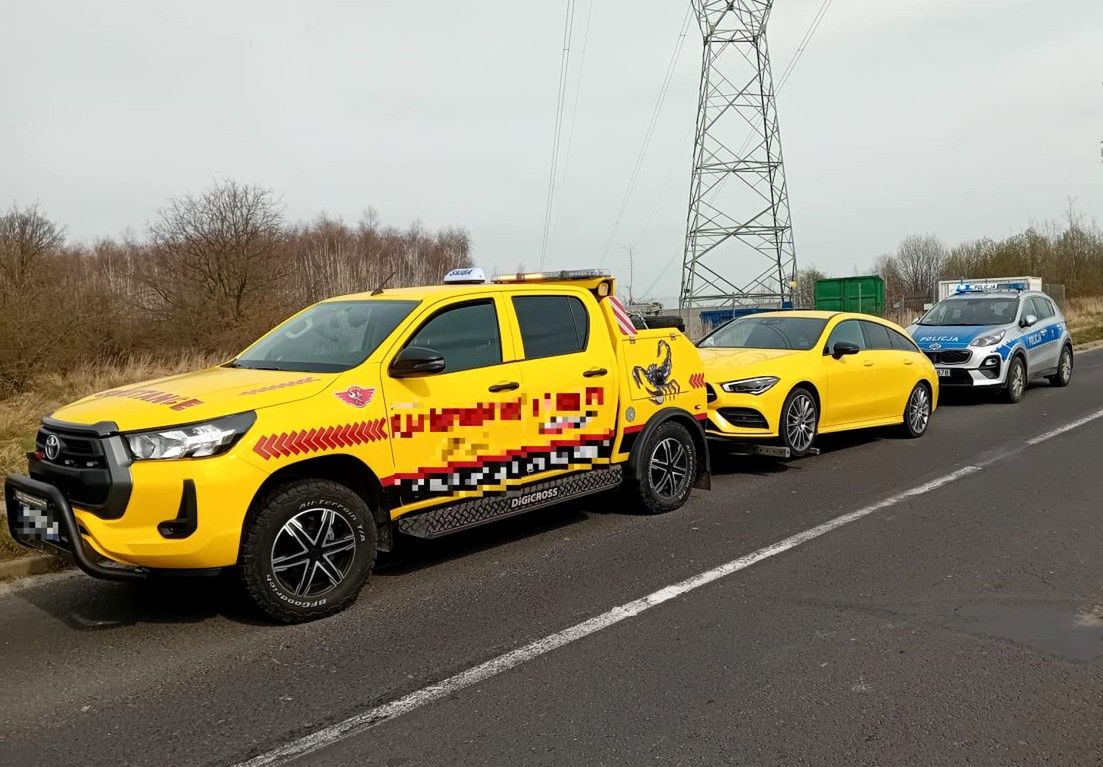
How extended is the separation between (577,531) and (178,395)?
10.4 ft

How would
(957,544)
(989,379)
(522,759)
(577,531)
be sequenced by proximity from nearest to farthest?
(522,759)
(957,544)
(577,531)
(989,379)

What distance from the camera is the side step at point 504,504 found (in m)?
5.30

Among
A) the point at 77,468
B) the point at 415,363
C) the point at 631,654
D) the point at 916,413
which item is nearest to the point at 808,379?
the point at 916,413

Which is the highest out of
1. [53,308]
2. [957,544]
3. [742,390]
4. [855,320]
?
[53,308]

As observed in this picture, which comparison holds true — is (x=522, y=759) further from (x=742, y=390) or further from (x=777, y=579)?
(x=742, y=390)

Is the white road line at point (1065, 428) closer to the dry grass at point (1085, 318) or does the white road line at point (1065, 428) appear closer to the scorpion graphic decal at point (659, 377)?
the scorpion graphic decal at point (659, 377)

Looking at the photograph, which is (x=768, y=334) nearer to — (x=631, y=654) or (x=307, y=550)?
(x=631, y=654)

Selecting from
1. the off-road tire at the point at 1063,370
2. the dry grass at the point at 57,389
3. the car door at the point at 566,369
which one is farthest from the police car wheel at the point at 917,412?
the dry grass at the point at 57,389

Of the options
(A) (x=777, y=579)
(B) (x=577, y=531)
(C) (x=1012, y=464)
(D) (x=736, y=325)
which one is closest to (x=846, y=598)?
(A) (x=777, y=579)

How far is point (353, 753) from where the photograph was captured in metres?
3.39

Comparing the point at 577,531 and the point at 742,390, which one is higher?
the point at 742,390

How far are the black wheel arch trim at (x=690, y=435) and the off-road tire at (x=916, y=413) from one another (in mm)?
4447

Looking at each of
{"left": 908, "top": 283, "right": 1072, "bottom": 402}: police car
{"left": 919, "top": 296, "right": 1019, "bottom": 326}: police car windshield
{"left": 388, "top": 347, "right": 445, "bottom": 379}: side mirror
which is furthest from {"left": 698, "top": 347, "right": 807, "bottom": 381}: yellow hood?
{"left": 919, "top": 296, "right": 1019, "bottom": 326}: police car windshield

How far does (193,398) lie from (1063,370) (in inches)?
623
